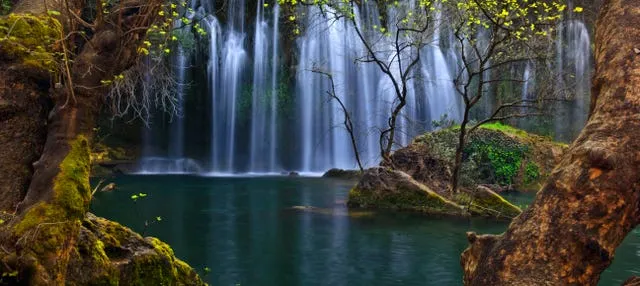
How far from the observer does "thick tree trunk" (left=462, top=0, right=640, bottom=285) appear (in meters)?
2.52

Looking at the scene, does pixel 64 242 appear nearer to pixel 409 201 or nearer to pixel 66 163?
pixel 66 163

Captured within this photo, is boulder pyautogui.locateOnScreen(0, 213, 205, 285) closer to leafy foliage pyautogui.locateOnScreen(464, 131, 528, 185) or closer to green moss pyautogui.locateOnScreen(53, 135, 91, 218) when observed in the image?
green moss pyautogui.locateOnScreen(53, 135, 91, 218)

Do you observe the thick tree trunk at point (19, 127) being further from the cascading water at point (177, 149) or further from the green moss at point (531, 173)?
the cascading water at point (177, 149)

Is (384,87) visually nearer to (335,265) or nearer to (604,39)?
(335,265)

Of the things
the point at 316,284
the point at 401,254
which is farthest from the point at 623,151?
the point at 401,254

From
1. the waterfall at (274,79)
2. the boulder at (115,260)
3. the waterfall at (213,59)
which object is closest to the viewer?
the boulder at (115,260)

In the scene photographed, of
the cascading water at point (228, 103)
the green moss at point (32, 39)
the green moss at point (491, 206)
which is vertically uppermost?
the cascading water at point (228, 103)

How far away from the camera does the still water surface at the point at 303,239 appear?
9.02 meters

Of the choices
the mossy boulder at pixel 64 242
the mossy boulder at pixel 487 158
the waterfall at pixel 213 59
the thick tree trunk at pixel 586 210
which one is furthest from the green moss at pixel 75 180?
the waterfall at pixel 213 59

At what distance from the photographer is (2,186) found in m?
3.81

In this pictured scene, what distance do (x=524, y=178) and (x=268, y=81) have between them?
1596 centimetres

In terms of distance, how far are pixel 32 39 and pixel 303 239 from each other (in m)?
8.12

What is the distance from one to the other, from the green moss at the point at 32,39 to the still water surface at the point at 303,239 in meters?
4.99

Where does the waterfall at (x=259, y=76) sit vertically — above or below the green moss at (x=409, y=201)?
above
